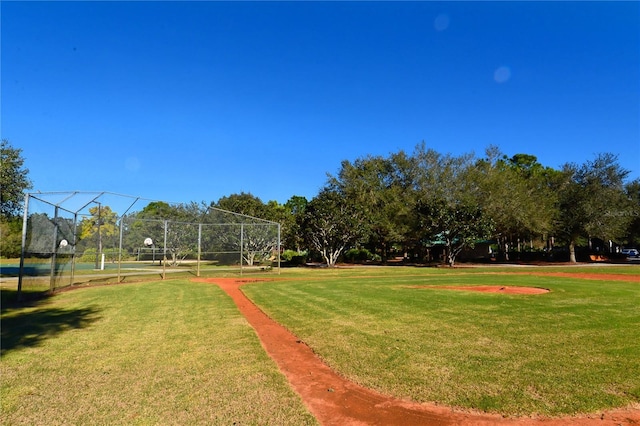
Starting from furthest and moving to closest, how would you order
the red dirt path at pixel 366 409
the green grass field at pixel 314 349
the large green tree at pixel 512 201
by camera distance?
the large green tree at pixel 512 201
the green grass field at pixel 314 349
the red dirt path at pixel 366 409

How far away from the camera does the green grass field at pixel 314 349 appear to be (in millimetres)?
3895

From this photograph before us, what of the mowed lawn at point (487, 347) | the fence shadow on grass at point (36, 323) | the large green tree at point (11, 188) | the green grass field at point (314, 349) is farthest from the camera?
the large green tree at point (11, 188)

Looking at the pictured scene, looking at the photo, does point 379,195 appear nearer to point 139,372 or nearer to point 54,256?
point 54,256

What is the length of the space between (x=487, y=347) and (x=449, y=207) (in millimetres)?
27722

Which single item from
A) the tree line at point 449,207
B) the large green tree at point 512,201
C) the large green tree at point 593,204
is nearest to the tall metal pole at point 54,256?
the tree line at point 449,207

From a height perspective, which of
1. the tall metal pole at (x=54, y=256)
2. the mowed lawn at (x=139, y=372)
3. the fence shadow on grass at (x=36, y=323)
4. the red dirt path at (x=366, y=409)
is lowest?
the red dirt path at (x=366, y=409)

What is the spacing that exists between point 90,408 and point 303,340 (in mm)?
3565

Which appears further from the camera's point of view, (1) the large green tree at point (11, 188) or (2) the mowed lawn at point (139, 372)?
(1) the large green tree at point (11, 188)

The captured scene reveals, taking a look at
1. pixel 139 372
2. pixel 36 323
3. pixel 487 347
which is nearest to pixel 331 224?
pixel 36 323

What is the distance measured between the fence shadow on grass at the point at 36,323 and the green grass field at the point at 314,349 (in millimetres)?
33

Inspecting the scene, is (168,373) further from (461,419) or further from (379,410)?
(461,419)

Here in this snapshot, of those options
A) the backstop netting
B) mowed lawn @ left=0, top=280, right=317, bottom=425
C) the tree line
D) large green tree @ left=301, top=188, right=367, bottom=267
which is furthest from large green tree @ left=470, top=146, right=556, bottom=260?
mowed lawn @ left=0, top=280, right=317, bottom=425

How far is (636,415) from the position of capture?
3668 mm

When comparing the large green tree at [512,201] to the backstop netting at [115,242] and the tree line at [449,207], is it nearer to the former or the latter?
the tree line at [449,207]
